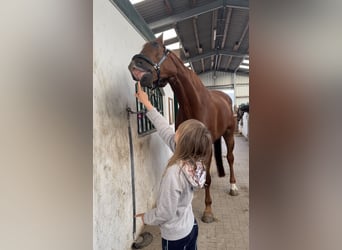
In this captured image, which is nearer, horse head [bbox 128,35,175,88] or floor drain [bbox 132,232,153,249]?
horse head [bbox 128,35,175,88]

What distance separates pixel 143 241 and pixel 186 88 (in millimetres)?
1119

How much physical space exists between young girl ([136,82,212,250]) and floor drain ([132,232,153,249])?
56cm

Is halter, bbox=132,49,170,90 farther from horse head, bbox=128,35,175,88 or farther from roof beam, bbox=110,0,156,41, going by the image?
roof beam, bbox=110,0,156,41

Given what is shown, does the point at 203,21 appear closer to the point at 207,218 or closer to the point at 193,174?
the point at 207,218

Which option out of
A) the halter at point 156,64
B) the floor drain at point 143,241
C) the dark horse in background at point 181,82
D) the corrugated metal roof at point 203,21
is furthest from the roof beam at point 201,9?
the floor drain at point 143,241

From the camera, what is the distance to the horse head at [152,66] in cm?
113

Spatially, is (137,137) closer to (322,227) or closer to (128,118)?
(128,118)

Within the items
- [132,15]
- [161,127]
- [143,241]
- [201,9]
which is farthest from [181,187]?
[201,9]

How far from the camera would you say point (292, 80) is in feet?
0.92

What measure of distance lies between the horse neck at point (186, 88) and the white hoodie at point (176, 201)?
0.78 metres

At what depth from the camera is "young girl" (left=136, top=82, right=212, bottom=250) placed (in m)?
0.84

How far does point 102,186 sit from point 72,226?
0.68 m

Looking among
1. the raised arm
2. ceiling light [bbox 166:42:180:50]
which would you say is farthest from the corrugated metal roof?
the raised arm

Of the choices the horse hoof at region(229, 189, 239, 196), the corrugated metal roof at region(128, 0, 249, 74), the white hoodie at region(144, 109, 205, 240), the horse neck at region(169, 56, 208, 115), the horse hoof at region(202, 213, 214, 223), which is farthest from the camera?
the corrugated metal roof at region(128, 0, 249, 74)
